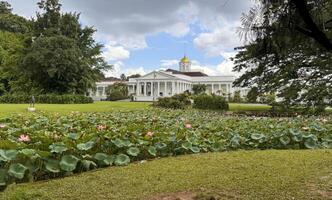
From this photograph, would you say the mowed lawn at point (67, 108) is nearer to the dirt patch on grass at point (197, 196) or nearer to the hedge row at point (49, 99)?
the hedge row at point (49, 99)

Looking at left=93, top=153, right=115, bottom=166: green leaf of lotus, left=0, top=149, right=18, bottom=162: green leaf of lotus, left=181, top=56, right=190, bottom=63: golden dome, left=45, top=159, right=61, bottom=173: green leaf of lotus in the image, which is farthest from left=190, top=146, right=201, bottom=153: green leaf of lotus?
left=181, top=56, right=190, bottom=63: golden dome

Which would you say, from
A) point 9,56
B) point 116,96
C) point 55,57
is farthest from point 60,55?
point 116,96

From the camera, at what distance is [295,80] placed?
21969 millimetres

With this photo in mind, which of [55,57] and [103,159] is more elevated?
[55,57]

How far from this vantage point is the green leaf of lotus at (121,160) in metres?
4.91

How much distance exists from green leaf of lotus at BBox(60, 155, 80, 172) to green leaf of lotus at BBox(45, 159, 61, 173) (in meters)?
0.06

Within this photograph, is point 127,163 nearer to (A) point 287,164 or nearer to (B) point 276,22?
(A) point 287,164

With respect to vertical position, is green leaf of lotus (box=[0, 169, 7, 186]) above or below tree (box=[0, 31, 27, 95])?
below

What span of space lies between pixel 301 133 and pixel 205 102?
75.3 feet

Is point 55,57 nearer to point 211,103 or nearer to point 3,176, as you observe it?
point 211,103

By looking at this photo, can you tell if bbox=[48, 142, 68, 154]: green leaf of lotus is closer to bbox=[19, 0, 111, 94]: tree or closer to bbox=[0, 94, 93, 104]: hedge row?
bbox=[0, 94, 93, 104]: hedge row

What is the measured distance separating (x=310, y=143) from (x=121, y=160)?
11.2 feet

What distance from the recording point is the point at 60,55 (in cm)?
4281

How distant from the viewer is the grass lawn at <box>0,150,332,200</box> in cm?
360
